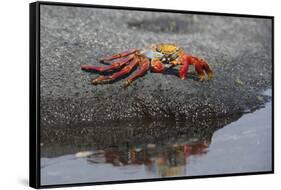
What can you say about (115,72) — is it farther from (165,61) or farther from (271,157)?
(271,157)

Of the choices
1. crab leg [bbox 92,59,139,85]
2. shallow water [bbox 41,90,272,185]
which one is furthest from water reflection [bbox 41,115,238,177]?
crab leg [bbox 92,59,139,85]

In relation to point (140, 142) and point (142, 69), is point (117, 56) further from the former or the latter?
point (140, 142)

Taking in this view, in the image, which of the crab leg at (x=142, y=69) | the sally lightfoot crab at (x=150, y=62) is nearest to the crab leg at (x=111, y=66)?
the sally lightfoot crab at (x=150, y=62)

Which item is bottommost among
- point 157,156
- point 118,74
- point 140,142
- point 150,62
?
point 157,156

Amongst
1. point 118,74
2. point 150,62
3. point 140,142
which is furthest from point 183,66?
point 140,142

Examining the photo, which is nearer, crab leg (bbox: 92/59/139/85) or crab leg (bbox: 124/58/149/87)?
crab leg (bbox: 92/59/139/85)

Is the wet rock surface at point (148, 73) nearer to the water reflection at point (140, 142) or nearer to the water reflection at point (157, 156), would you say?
the water reflection at point (140, 142)

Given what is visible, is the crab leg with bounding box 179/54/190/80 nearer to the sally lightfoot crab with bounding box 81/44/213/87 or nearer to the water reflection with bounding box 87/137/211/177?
the sally lightfoot crab with bounding box 81/44/213/87
